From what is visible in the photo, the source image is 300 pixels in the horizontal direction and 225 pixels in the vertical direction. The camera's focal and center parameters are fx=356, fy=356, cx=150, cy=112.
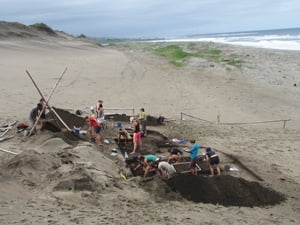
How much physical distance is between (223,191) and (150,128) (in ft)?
20.2

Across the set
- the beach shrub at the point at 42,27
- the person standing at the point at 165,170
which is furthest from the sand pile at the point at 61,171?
the beach shrub at the point at 42,27

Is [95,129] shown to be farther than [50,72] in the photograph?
No

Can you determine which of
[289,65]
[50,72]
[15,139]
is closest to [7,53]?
[50,72]

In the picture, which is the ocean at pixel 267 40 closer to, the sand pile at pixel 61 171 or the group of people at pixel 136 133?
the group of people at pixel 136 133

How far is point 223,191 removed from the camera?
345 inches

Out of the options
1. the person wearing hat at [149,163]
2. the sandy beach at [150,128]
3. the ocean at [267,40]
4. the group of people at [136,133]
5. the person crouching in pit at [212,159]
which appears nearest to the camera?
the sandy beach at [150,128]

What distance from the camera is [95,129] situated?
12000mm

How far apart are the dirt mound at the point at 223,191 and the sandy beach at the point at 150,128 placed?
252mm

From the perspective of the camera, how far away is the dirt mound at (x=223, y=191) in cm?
855

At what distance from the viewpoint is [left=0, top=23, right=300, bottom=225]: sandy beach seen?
732cm

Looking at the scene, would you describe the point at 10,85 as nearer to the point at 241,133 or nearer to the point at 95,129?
the point at 95,129

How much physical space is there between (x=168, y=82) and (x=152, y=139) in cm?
1126

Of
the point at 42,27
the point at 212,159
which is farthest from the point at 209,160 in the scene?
the point at 42,27

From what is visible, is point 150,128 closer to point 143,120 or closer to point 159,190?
point 143,120
